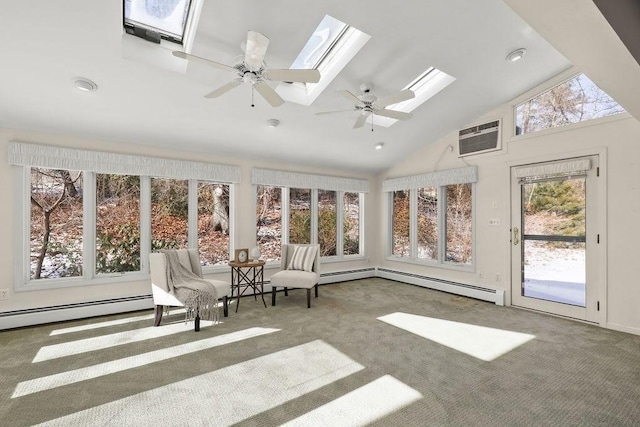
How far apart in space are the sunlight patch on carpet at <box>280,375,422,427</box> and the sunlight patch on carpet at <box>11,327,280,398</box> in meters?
1.38

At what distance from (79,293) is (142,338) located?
4.35ft

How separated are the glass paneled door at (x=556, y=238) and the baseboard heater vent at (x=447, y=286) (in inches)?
9.9

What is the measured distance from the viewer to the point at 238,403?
2.00 metres

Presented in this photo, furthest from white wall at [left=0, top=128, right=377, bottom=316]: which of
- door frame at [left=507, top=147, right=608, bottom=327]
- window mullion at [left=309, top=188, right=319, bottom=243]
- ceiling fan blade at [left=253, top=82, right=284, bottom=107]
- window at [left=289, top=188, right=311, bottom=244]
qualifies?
door frame at [left=507, top=147, right=608, bottom=327]

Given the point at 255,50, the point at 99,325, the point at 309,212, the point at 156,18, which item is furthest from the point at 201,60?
the point at 309,212

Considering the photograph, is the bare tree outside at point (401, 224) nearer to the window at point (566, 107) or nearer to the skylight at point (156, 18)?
the window at point (566, 107)

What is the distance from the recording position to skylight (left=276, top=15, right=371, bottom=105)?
117 inches

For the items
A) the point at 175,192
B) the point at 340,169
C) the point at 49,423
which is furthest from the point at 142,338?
the point at 340,169

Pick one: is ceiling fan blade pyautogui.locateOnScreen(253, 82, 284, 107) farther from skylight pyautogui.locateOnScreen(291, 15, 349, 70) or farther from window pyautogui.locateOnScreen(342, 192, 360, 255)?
window pyautogui.locateOnScreen(342, 192, 360, 255)

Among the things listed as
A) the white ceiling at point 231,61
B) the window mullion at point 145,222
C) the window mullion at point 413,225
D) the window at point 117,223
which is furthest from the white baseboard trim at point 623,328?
the window at point 117,223

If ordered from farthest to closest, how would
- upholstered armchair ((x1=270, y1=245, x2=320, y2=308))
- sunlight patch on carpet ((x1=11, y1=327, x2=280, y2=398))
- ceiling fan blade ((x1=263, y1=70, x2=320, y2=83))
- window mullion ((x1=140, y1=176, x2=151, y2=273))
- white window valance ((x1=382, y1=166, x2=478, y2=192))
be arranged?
white window valance ((x1=382, y1=166, x2=478, y2=192)) < upholstered armchair ((x1=270, y1=245, x2=320, y2=308)) < window mullion ((x1=140, y1=176, x2=151, y2=273)) < ceiling fan blade ((x1=263, y1=70, x2=320, y2=83)) < sunlight patch on carpet ((x1=11, y1=327, x2=280, y2=398))

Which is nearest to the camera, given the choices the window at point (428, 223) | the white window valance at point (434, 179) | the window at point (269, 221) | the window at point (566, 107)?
Result: the window at point (566, 107)

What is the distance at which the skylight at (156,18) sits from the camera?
2.55 meters

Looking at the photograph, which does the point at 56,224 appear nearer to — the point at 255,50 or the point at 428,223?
the point at 255,50
